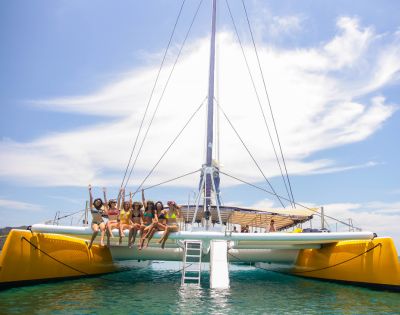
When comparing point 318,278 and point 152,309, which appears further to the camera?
point 318,278

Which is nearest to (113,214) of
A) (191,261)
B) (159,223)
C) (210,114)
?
(159,223)

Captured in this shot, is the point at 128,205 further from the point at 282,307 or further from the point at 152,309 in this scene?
the point at 282,307

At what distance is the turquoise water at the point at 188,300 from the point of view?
20.8 feet

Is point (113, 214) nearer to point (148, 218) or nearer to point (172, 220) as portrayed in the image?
point (148, 218)

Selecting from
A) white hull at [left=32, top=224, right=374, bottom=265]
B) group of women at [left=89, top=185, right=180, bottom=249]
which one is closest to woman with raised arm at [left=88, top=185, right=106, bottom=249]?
group of women at [left=89, top=185, right=180, bottom=249]

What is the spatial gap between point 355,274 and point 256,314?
4.73 metres

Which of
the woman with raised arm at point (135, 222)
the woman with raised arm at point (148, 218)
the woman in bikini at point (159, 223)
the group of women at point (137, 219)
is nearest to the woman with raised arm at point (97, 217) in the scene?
the group of women at point (137, 219)

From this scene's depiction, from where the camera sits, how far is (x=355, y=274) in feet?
31.1

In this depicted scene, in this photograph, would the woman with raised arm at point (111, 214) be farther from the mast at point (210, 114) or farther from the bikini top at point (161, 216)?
the mast at point (210, 114)

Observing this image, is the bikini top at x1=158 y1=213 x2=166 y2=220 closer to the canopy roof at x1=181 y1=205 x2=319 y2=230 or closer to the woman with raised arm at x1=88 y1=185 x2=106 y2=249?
the woman with raised arm at x1=88 y1=185 x2=106 y2=249

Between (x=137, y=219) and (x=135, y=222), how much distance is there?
106 millimetres

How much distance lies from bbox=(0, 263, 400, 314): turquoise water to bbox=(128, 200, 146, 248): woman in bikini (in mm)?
1276

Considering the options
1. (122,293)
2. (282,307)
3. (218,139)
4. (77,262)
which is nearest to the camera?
(282,307)

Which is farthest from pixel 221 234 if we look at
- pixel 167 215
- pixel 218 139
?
pixel 218 139
